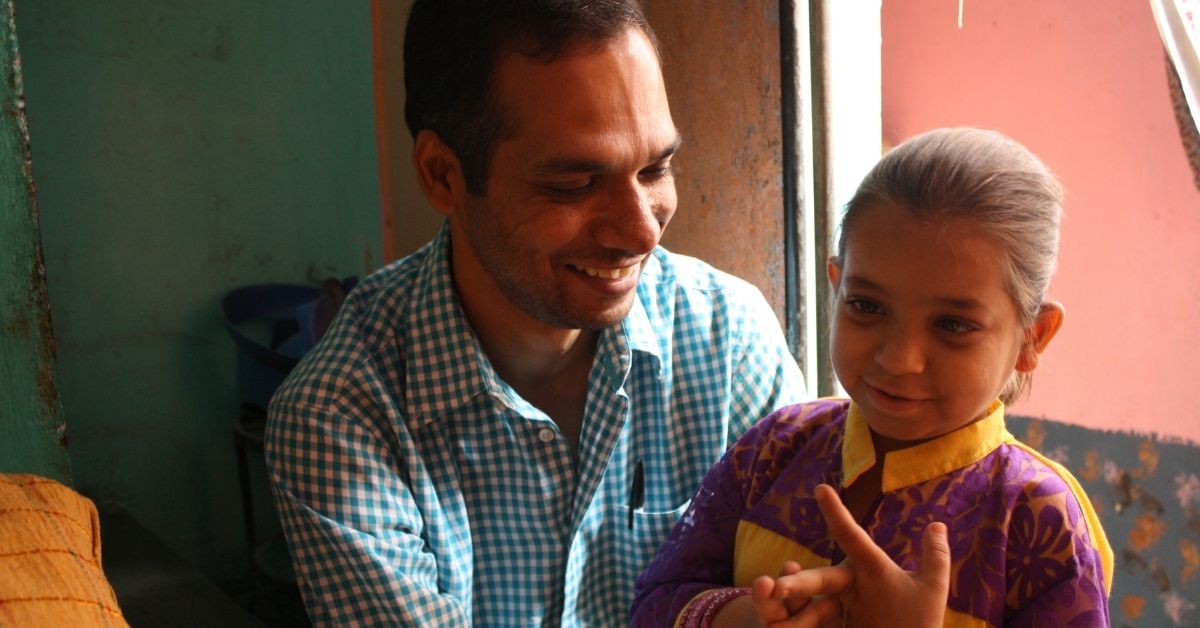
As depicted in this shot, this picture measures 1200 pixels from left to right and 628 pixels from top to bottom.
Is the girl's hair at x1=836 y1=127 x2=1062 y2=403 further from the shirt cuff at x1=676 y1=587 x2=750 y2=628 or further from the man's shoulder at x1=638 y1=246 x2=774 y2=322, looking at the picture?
the man's shoulder at x1=638 y1=246 x2=774 y2=322

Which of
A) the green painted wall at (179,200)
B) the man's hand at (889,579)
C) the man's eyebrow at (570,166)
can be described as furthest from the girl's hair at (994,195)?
the green painted wall at (179,200)

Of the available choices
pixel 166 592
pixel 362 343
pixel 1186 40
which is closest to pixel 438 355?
pixel 362 343

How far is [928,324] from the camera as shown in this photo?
1061 mm

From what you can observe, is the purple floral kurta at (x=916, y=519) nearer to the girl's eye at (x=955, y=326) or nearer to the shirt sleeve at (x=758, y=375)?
the girl's eye at (x=955, y=326)

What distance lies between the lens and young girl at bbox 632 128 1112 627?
103 cm

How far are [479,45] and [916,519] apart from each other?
37.6 inches

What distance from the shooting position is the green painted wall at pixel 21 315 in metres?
1.56

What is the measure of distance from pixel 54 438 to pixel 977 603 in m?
1.45

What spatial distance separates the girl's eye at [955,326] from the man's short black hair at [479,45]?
27.1 inches

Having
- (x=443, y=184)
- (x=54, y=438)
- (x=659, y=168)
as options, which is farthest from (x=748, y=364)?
(x=54, y=438)

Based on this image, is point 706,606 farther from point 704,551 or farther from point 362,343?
point 362,343

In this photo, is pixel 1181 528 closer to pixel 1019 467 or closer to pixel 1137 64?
pixel 1137 64

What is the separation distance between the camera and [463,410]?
62.6 inches

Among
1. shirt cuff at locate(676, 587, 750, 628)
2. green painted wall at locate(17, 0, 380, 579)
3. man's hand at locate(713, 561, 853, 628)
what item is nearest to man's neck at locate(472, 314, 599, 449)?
shirt cuff at locate(676, 587, 750, 628)
